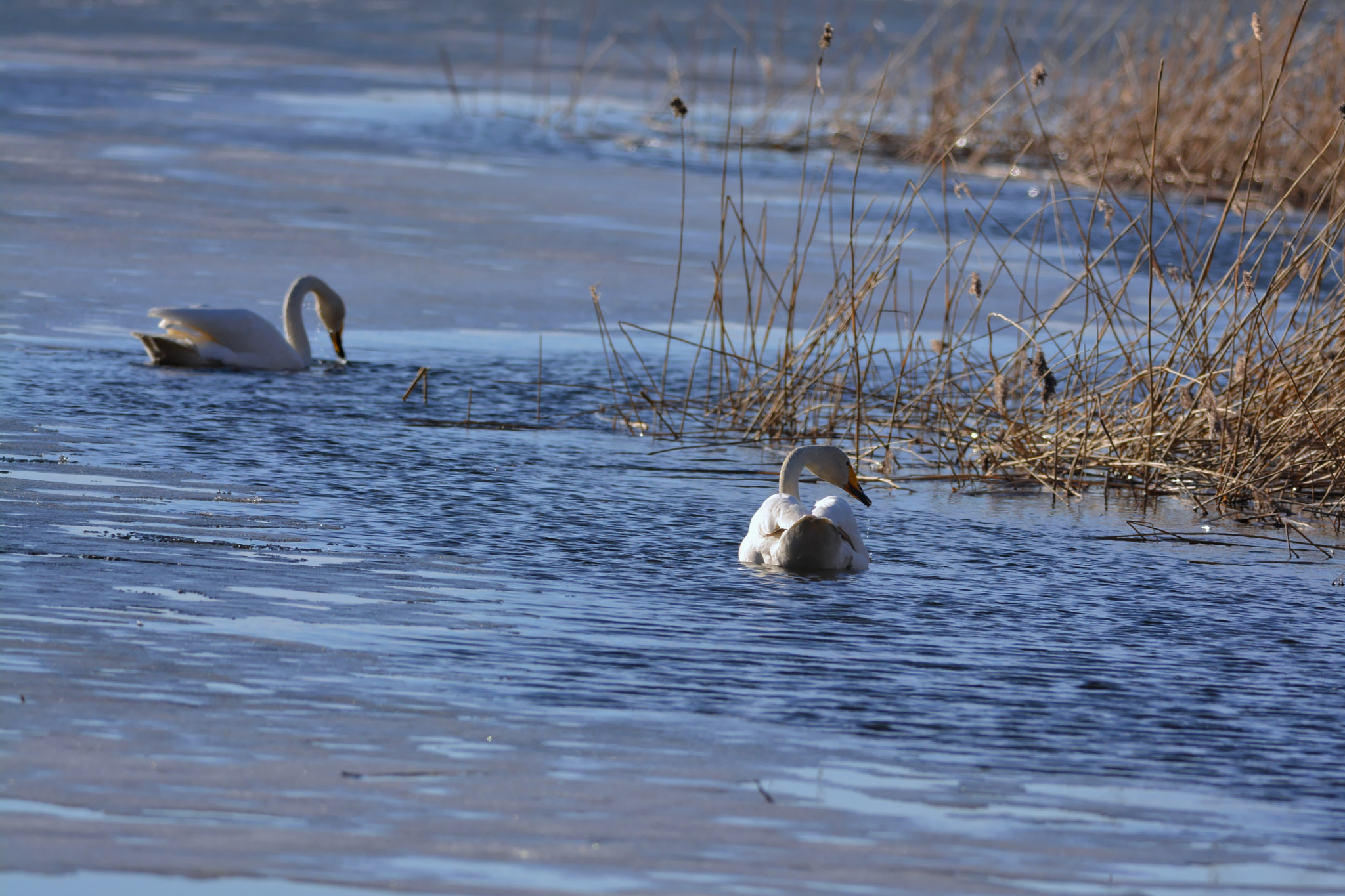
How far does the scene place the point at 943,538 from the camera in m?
5.73

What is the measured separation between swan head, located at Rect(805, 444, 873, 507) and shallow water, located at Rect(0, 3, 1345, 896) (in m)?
0.22

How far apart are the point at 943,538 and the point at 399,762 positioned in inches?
107

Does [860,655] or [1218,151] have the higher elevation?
[1218,151]

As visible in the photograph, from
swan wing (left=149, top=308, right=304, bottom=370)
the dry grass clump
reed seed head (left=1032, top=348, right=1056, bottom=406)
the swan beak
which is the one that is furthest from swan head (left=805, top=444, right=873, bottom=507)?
the dry grass clump

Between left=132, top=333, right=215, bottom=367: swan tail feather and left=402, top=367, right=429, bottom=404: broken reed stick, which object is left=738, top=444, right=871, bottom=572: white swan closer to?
left=402, top=367, right=429, bottom=404: broken reed stick

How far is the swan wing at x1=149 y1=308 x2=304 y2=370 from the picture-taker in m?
7.88

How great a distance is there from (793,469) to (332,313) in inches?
130

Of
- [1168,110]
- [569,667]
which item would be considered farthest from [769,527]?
[1168,110]

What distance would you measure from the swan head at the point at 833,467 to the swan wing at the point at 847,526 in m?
0.43

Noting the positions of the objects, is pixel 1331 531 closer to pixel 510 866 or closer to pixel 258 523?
pixel 258 523

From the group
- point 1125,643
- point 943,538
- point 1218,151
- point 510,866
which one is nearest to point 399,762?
point 510,866

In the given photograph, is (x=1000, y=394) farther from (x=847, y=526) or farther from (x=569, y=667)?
(x=569, y=667)

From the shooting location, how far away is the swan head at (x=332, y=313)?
830cm

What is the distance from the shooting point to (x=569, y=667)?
402 cm
